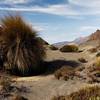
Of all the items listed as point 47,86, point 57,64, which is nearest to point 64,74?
point 47,86

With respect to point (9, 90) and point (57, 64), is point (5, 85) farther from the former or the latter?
point (57, 64)

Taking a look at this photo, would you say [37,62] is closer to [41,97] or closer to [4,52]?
[4,52]

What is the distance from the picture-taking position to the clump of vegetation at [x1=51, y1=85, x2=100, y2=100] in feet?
38.0

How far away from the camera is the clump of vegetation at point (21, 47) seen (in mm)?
14906

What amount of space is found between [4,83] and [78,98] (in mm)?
2554

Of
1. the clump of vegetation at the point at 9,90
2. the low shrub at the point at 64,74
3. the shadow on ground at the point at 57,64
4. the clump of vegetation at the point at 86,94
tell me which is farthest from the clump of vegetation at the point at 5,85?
the shadow on ground at the point at 57,64

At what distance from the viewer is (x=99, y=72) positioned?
14281 mm

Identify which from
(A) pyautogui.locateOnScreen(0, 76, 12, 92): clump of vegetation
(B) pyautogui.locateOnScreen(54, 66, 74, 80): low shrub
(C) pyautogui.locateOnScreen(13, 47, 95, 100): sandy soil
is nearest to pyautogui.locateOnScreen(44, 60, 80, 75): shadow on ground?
(C) pyautogui.locateOnScreen(13, 47, 95, 100): sandy soil

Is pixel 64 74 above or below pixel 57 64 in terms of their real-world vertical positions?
above

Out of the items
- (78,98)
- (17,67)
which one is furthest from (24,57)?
(78,98)

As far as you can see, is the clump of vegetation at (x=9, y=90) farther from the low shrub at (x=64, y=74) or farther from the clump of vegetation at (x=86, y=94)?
the low shrub at (x=64, y=74)

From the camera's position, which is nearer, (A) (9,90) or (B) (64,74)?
(A) (9,90)

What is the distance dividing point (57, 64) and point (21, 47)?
2.16 m

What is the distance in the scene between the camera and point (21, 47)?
15039 mm
